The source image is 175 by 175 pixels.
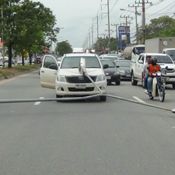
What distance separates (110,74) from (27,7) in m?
30.7

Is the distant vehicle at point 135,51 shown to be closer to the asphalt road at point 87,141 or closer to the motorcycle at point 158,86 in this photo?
the motorcycle at point 158,86

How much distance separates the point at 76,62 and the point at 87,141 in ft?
35.7

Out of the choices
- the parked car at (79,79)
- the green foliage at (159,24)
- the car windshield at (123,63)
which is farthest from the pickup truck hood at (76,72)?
the green foliage at (159,24)

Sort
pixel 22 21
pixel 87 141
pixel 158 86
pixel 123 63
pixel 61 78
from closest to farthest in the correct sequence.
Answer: pixel 87 141 → pixel 61 78 → pixel 158 86 → pixel 123 63 → pixel 22 21

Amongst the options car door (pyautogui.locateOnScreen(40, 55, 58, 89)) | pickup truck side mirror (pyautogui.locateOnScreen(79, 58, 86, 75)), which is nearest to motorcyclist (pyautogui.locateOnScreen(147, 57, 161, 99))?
pickup truck side mirror (pyautogui.locateOnScreen(79, 58, 86, 75))

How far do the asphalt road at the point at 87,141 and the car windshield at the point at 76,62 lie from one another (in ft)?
11.8

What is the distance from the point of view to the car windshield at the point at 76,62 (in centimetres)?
2173

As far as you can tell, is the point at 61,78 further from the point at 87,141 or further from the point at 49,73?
the point at 87,141

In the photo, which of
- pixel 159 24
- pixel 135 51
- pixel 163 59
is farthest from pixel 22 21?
pixel 159 24

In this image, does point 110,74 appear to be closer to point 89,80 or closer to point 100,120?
point 89,80

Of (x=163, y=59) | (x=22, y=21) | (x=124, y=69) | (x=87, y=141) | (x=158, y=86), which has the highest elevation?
(x=22, y=21)

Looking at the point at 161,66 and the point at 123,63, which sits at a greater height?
the point at 161,66

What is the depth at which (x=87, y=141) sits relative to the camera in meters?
11.2

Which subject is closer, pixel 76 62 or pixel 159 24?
pixel 76 62
